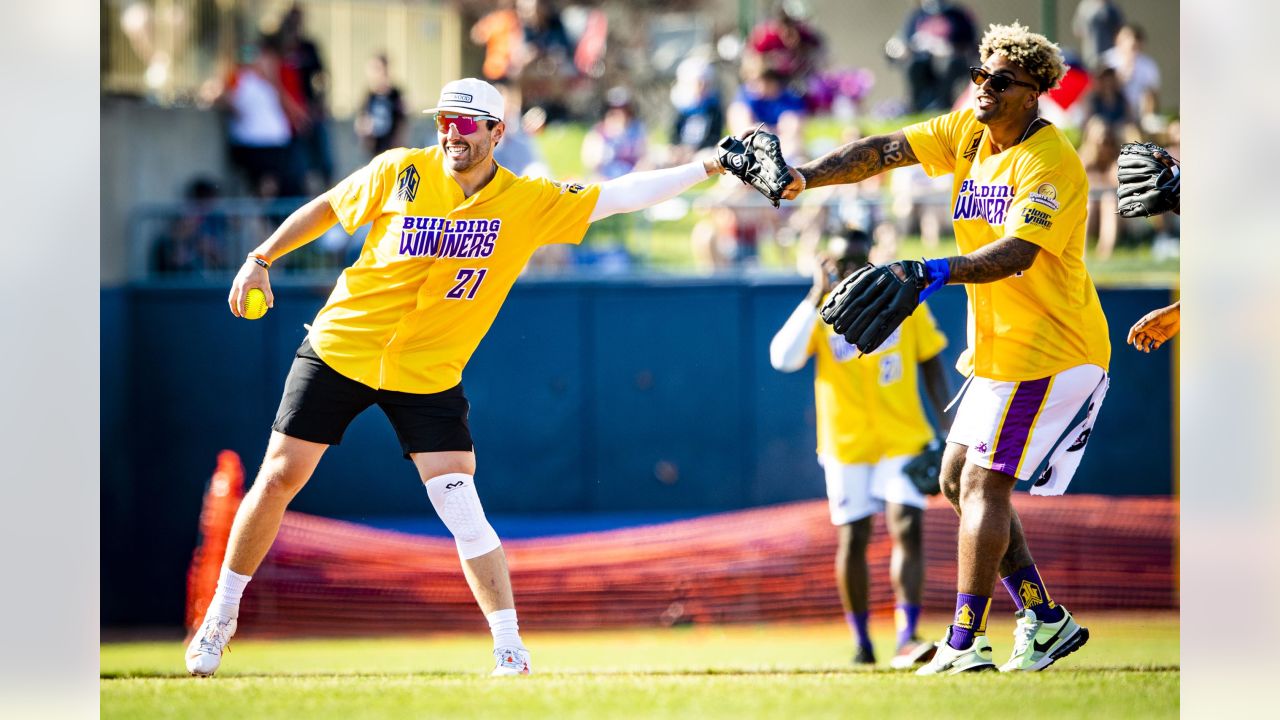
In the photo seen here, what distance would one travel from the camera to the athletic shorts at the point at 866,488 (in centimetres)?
784

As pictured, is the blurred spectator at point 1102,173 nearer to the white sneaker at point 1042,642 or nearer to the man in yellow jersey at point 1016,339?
the man in yellow jersey at point 1016,339

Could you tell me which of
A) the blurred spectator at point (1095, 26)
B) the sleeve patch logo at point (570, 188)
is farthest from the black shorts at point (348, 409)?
the blurred spectator at point (1095, 26)

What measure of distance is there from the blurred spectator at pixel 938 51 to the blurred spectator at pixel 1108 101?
106cm

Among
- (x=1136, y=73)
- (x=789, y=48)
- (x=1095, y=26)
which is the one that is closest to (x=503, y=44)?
(x=789, y=48)

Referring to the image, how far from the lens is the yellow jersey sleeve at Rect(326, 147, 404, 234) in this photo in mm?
6074

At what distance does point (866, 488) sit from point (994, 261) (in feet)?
8.51

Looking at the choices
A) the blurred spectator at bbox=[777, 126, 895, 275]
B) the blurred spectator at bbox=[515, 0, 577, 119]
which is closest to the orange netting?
the blurred spectator at bbox=[777, 126, 895, 275]

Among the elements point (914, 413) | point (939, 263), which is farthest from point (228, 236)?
point (939, 263)

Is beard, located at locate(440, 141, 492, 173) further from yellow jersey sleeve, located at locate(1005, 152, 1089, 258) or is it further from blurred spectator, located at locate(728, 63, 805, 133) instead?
blurred spectator, located at locate(728, 63, 805, 133)

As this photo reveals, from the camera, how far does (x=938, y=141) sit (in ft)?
20.1

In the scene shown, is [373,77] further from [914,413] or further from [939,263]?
[939,263]

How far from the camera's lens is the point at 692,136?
41.9 feet

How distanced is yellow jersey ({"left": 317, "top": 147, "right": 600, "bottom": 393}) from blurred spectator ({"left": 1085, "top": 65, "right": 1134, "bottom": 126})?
6663 millimetres

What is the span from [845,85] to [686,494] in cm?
390
